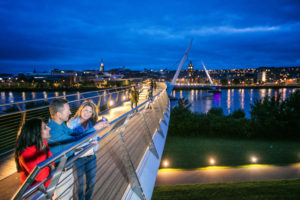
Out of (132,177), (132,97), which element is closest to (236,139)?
(132,97)

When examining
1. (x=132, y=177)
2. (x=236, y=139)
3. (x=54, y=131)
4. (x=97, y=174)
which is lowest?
(x=236, y=139)

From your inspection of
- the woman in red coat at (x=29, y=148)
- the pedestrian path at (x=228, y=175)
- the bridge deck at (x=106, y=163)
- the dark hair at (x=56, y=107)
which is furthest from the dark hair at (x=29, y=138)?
the pedestrian path at (x=228, y=175)

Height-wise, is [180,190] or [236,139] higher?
[180,190]

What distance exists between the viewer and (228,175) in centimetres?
938

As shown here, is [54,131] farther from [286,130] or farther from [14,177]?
[286,130]

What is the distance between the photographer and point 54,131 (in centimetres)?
207

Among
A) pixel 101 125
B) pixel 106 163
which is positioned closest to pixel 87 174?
pixel 106 163

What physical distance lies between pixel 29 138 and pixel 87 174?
1.90 feet

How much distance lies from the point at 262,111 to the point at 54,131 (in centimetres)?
2315

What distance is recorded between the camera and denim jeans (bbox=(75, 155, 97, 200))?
5.31 ft

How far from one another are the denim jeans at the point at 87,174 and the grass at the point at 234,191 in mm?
6690

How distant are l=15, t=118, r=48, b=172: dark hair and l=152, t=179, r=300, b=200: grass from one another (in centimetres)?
697

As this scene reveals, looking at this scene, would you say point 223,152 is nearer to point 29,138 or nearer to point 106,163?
point 106,163

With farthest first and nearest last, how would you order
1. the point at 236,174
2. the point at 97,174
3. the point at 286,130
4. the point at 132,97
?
1. the point at 286,130
2. the point at 132,97
3. the point at 236,174
4. the point at 97,174
